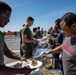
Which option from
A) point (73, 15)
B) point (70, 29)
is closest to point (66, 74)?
point (70, 29)

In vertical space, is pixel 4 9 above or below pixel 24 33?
above

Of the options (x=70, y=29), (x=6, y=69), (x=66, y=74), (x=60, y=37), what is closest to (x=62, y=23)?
(x=70, y=29)

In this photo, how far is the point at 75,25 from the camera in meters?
2.17

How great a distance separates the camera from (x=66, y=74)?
7.40 feet

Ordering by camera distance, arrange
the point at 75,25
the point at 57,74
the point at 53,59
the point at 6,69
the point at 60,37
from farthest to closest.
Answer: the point at 60,37
the point at 53,59
the point at 57,74
the point at 75,25
the point at 6,69

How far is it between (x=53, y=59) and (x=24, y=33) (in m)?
1.51

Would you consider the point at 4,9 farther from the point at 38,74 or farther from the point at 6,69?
the point at 38,74

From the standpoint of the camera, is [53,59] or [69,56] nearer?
[69,56]

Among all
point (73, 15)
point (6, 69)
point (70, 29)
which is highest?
point (73, 15)

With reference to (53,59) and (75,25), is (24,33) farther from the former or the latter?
(75,25)

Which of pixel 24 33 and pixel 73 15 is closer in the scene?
pixel 73 15

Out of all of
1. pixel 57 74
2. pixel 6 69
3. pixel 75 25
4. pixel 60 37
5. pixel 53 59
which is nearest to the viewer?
pixel 6 69

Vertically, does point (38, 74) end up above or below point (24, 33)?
below

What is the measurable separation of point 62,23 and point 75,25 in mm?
158
